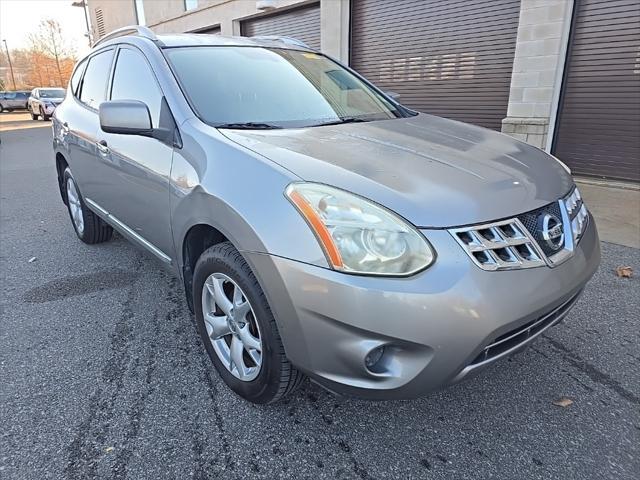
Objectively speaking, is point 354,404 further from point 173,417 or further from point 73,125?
point 73,125

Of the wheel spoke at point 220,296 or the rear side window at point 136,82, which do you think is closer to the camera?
the wheel spoke at point 220,296

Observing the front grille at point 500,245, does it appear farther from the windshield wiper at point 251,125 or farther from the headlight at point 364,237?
the windshield wiper at point 251,125

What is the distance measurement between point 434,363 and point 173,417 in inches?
48.3

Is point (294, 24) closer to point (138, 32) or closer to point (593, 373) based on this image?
point (138, 32)

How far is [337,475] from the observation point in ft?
5.77

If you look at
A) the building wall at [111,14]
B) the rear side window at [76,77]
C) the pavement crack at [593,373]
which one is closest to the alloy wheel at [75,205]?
the rear side window at [76,77]

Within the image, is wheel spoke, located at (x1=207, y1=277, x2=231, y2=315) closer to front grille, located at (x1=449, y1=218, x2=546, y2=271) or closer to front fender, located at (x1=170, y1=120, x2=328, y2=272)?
front fender, located at (x1=170, y1=120, x2=328, y2=272)

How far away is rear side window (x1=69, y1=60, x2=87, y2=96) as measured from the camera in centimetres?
409

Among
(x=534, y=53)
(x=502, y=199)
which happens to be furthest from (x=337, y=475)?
(x=534, y=53)

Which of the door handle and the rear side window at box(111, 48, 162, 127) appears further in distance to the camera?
the door handle

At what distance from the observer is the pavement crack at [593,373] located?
7.16 feet

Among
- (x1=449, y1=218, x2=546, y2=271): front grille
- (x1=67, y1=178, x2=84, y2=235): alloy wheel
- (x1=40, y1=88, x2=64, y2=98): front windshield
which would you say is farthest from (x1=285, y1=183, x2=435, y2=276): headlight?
(x1=40, y1=88, x2=64, y2=98): front windshield

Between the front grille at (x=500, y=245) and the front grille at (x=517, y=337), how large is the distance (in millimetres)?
237

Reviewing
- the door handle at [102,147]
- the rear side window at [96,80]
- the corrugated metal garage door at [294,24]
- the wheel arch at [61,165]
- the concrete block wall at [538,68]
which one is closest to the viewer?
the door handle at [102,147]
